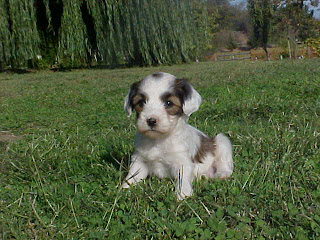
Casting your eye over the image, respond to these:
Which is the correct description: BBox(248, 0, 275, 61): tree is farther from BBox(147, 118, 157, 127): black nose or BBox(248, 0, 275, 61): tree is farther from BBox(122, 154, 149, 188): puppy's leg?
BBox(147, 118, 157, 127): black nose

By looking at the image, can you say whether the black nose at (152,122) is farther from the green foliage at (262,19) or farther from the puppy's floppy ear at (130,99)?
the green foliage at (262,19)

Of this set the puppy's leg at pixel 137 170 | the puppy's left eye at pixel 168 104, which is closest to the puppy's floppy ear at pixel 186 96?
the puppy's left eye at pixel 168 104

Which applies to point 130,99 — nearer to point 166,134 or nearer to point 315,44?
point 166,134

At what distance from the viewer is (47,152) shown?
425cm

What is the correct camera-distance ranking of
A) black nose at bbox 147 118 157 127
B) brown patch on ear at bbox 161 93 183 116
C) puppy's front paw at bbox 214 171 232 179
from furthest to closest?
puppy's front paw at bbox 214 171 232 179, brown patch on ear at bbox 161 93 183 116, black nose at bbox 147 118 157 127

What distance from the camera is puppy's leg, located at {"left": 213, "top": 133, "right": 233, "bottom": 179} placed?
3.78 meters

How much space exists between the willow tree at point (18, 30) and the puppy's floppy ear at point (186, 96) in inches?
616

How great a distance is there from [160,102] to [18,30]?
15790 mm

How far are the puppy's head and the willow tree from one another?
15.5m

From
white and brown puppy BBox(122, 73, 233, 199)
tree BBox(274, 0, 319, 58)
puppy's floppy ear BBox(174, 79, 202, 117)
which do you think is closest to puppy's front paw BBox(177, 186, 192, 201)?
white and brown puppy BBox(122, 73, 233, 199)

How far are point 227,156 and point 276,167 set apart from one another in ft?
1.78

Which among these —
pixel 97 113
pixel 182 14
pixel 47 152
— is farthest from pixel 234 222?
pixel 182 14

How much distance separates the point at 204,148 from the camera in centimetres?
398

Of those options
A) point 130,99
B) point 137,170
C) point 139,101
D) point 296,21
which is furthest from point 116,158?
point 296,21
